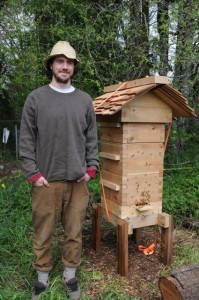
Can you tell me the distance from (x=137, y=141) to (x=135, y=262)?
136 centimetres

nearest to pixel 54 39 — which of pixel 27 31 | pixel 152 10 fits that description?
pixel 27 31

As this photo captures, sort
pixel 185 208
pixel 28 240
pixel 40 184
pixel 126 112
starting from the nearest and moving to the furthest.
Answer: pixel 40 184 → pixel 126 112 → pixel 28 240 → pixel 185 208

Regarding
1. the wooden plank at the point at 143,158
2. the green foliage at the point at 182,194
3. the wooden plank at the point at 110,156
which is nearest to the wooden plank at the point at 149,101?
the wooden plank at the point at 143,158

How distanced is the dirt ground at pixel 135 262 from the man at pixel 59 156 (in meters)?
0.52

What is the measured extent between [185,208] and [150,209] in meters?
1.59

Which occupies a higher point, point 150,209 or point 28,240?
point 150,209

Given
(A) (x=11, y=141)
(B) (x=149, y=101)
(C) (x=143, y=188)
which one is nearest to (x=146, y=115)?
(B) (x=149, y=101)

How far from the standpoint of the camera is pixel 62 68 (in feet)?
8.68

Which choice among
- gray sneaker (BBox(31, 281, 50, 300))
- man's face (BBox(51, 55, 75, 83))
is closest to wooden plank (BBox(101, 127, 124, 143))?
man's face (BBox(51, 55, 75, 83))

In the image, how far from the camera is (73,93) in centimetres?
273

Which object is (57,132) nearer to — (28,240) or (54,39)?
(28,240)

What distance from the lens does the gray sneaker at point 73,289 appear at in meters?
2.78

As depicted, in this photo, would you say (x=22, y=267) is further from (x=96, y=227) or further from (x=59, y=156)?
(x=59, y=156)

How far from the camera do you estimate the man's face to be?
8.67ft
